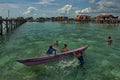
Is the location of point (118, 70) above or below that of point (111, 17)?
below

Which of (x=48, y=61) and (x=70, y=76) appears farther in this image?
(x=48, y=61)

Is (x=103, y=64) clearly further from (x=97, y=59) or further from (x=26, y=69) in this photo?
(x=26, y=69)

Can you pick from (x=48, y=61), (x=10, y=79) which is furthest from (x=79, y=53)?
(x=10, y=79)

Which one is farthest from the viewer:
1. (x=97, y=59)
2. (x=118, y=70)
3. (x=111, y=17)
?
(x=111, y=17)

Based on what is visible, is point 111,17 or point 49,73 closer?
point 49,73

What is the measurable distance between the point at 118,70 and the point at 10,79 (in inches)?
364

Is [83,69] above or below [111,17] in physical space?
below

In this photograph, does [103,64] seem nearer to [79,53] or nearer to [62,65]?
[79,53]

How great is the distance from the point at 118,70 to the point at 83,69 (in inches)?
121

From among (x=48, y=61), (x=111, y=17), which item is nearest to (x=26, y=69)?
(x=48, y=61)

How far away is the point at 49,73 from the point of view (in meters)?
16.0

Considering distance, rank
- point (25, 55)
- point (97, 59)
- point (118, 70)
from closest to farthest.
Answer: point (118, 70) < point (97, 59) < point (25, 55)

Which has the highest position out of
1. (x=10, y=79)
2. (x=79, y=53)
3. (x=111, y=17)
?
(x=111, y=17)

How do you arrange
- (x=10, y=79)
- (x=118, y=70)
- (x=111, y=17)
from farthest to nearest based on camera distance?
(x=111, y=17)
(x=118, y=70)
(x=10, y=79)
